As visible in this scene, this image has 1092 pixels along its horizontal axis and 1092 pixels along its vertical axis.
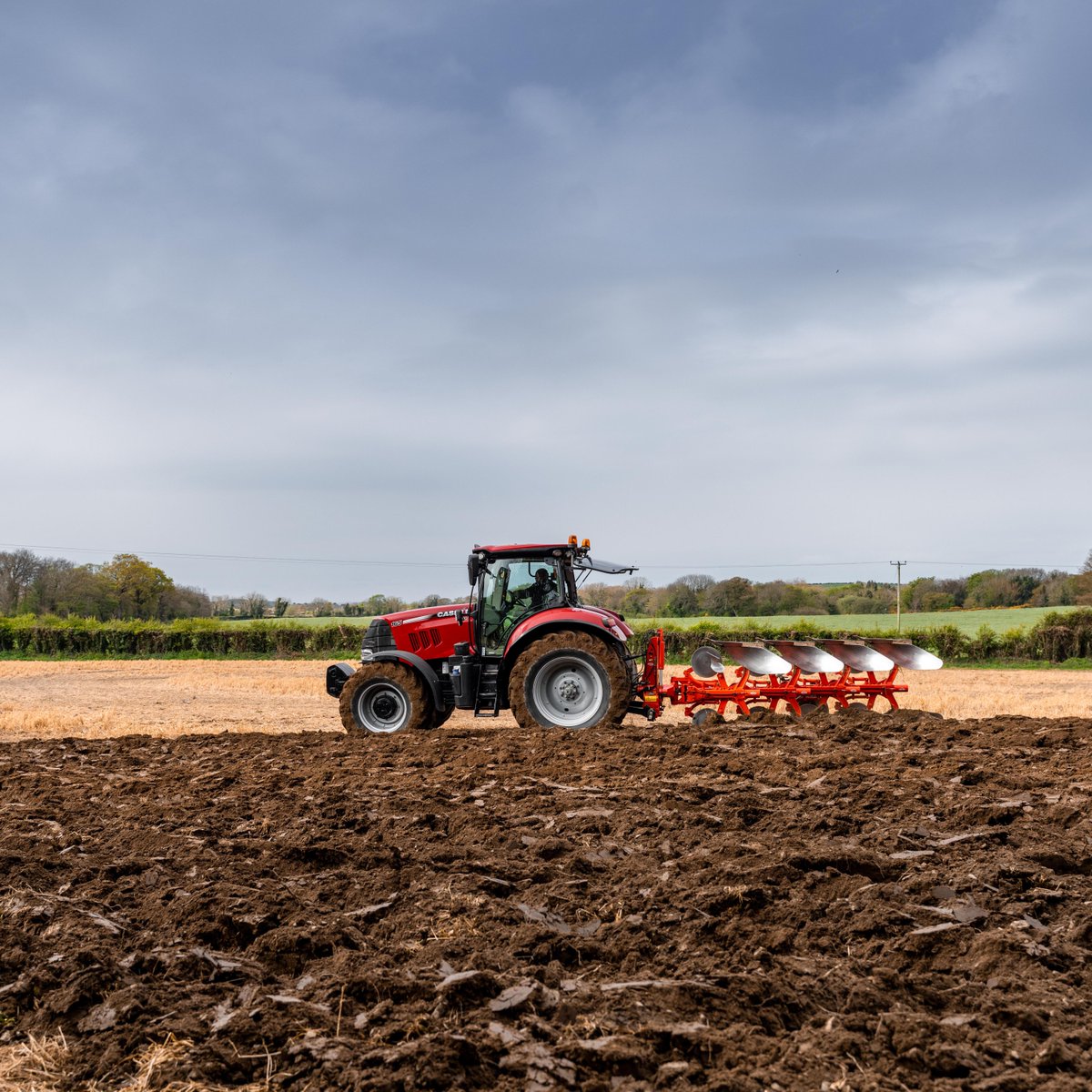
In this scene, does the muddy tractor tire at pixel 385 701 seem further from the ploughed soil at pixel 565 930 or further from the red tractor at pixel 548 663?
the ploughed soil at pixel 565 930

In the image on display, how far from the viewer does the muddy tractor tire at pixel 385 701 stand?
1153 cm

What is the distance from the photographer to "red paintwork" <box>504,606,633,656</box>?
10.9 m

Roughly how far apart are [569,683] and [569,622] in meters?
0.71

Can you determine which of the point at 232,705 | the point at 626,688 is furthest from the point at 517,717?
the point at 232,705

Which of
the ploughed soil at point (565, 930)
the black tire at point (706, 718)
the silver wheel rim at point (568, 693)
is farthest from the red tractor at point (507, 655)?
the ploughed soil at point (565, 930)

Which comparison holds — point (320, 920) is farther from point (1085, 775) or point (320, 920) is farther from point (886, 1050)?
point (1085, 775)

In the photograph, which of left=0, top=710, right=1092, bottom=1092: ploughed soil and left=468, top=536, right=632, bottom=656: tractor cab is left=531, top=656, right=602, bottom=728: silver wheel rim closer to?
left=468, top=536, right=632, bottom=656: tractor cab

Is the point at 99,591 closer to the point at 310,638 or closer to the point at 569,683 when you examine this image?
the point at 310,638

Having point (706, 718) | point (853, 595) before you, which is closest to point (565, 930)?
point (706, 718)

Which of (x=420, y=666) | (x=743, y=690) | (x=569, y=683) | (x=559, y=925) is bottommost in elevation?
(x=559, y=925)

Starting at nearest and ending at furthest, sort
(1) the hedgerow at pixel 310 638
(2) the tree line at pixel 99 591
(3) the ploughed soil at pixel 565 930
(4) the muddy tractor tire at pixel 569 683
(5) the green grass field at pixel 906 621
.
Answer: (3) the ploughed soil at pixel 565 930 → (4) the muddy tractor tire at pixel 569 683 → (1) the hedgerow at pixel 310 638 → (5) the green grass field at pixel 906 621 → (2) the tree line at pixel 99 591

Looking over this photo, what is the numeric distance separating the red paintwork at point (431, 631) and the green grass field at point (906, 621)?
91.9ft

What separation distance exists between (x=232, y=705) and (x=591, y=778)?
1441 centimetres

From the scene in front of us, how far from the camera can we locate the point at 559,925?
177 inches
